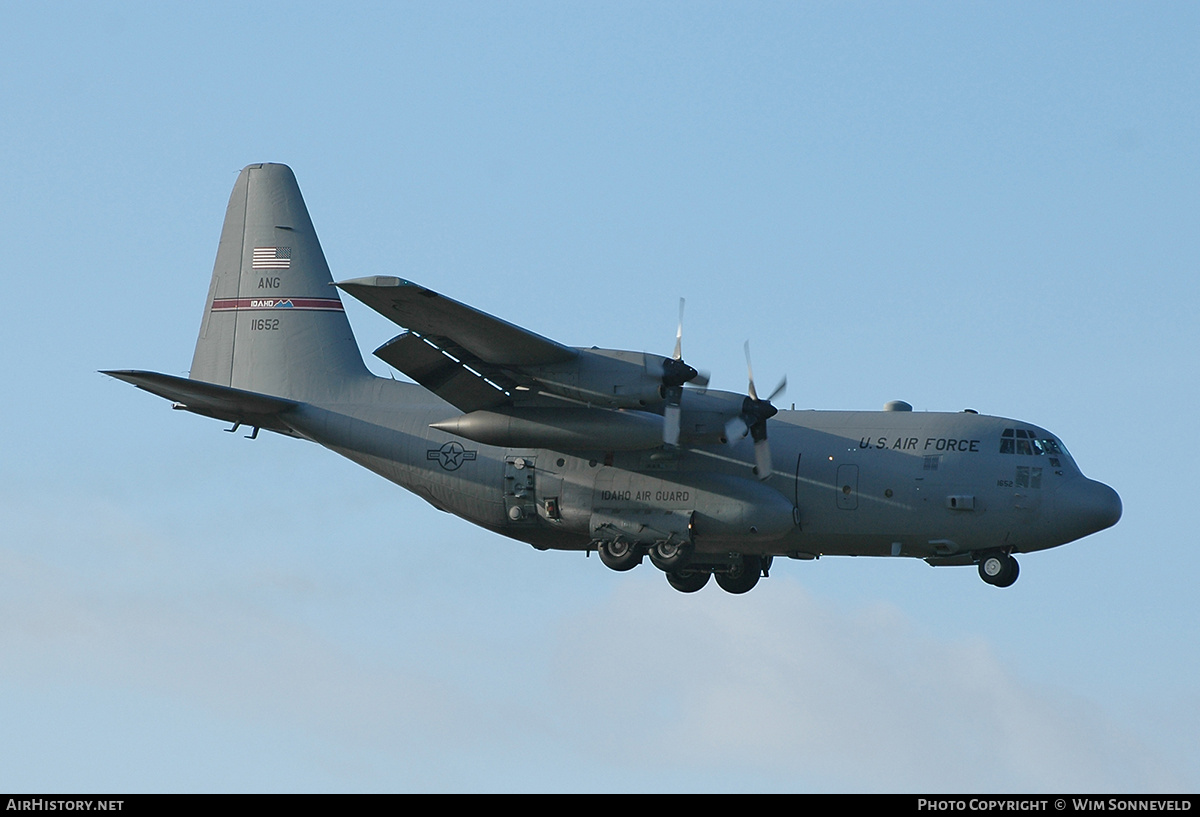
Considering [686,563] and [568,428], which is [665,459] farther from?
[568,428]

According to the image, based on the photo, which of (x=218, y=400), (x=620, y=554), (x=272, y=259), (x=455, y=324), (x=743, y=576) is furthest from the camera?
(x=272, y=259)

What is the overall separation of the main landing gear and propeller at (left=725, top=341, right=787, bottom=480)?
188 cm

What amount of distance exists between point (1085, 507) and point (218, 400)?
14966 millimetres

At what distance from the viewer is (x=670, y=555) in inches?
1065

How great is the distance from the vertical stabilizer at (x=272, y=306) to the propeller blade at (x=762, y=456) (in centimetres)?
794

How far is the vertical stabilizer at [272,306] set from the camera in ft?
99.9

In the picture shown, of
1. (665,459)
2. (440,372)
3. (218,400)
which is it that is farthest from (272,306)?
(665,459)

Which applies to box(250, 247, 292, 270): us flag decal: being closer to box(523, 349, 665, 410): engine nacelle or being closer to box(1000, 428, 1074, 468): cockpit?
box(523, 349, 665, 410): engine nacelle

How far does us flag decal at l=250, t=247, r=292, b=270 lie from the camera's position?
1241 inches

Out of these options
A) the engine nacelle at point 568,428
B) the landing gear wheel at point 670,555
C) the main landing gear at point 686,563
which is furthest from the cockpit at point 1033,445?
the engine nacelle at point 568,428

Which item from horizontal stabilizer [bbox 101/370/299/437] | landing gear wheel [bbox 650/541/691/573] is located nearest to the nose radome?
landing gear wheel [bbox 650/541/691/573]

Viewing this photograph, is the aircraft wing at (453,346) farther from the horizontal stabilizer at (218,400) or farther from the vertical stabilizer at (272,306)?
the vertical stabilizer at (272,306)
